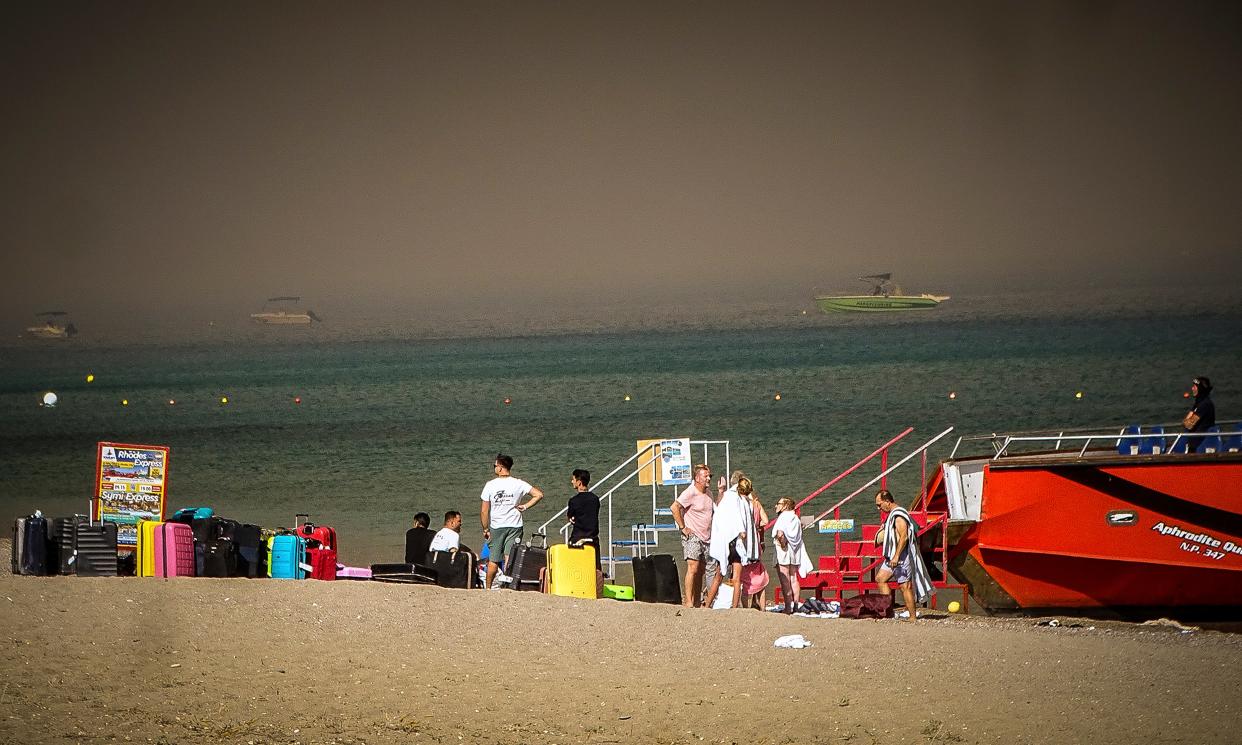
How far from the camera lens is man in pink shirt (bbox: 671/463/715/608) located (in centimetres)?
1298

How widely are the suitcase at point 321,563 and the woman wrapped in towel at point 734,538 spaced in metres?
3.46

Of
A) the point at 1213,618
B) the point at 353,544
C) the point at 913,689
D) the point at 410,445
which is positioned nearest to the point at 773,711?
the point at 913,689

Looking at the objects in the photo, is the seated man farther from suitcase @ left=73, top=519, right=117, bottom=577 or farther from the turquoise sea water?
the turquoise sea water

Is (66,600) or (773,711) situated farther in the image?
(66,600)

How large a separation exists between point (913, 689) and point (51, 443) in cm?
4677

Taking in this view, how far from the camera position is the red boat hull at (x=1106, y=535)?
13.5 metres

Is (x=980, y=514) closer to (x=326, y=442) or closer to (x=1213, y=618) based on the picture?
(x=1213, y=618)

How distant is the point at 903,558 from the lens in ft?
41.2

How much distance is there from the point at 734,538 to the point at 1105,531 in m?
3.79

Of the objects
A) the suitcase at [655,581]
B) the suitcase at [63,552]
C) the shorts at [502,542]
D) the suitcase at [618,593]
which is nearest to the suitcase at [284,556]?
the suitcase at [63,552]

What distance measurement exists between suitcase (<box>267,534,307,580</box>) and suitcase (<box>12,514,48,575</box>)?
1915mm

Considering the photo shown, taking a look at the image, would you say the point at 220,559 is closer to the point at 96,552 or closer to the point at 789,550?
the point at 96,552

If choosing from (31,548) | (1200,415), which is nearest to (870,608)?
(1200,415)

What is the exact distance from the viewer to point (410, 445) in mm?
44438
